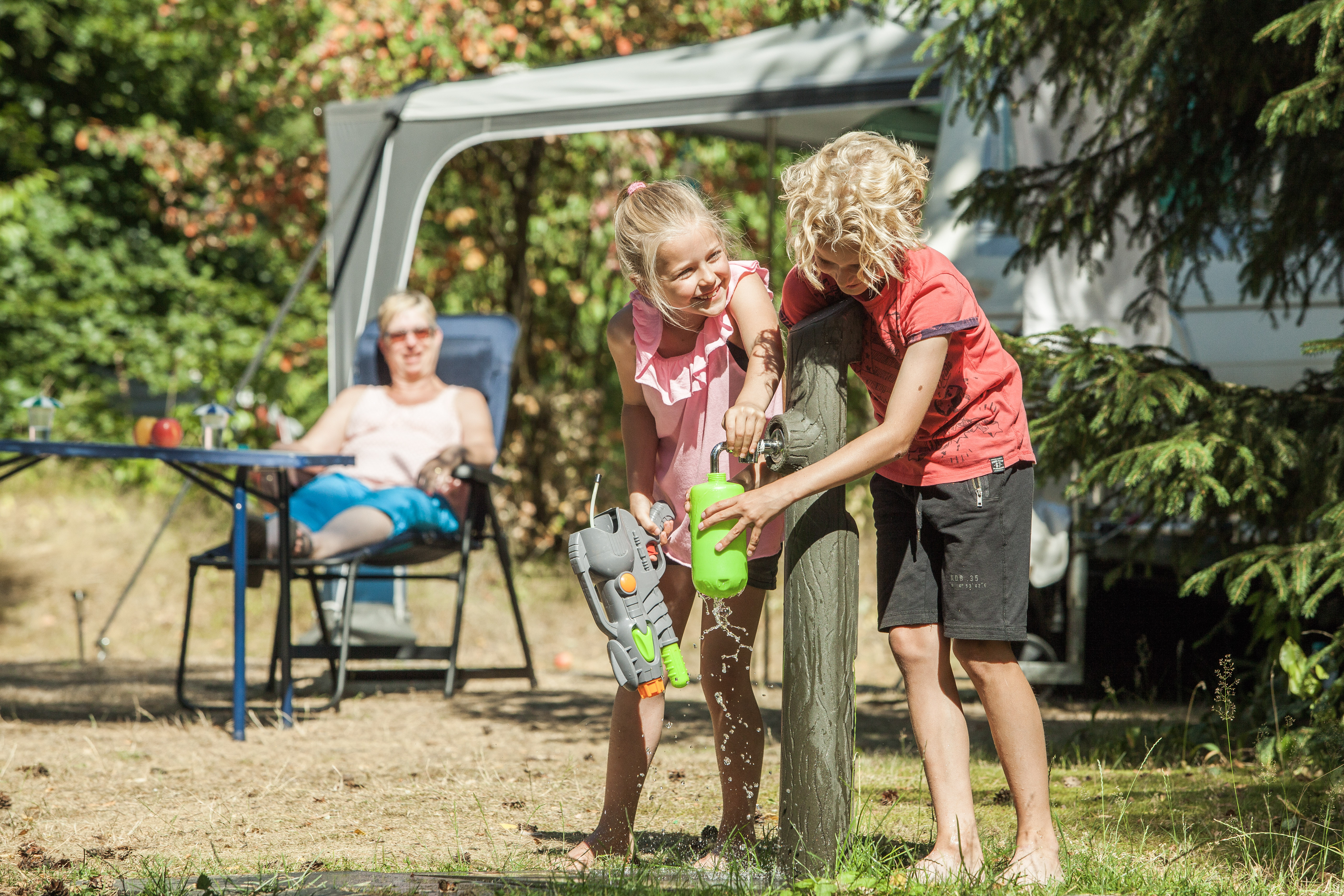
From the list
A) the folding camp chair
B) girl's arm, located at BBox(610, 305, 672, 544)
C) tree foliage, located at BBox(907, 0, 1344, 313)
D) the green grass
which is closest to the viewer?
the green grass

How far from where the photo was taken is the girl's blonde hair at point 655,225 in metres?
2.27

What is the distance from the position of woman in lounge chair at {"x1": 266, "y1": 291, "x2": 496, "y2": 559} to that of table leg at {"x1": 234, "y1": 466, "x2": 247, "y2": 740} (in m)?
0.70

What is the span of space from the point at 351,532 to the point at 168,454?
3.09 ft

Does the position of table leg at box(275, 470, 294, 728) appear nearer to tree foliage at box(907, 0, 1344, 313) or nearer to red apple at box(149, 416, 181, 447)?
red apple at box(149, 416, 181, 447)

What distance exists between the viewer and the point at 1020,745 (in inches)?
85.0

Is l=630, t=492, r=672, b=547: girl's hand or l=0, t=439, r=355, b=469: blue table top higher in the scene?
l=0, t=439, r=355, b=469: blue table top

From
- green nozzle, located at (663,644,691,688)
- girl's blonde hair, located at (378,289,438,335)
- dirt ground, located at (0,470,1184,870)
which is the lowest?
dirt ground, located at (0,470,1184,870)

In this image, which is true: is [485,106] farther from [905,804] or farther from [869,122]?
[905,804]

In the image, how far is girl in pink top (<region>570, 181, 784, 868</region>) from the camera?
229cm

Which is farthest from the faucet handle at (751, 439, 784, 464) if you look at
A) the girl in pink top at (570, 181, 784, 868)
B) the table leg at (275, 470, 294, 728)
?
the table leg at (275, 470, 294, 728)

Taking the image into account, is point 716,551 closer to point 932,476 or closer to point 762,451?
point 762,451

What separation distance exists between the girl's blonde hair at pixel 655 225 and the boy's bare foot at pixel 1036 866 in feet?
3.85

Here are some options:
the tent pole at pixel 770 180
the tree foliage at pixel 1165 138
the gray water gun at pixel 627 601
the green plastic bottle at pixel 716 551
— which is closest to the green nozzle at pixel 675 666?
the gray water gun at pixel 627 601

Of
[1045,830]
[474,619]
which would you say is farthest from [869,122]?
[1045,830]
